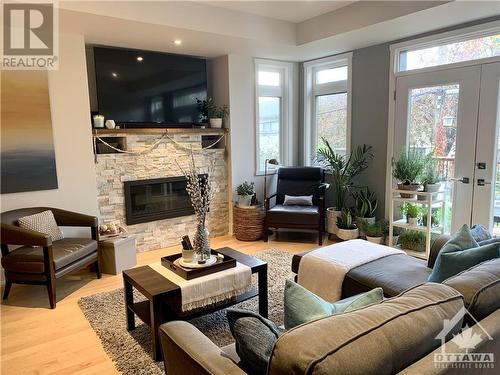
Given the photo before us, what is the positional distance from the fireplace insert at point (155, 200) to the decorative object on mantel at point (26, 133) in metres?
0.96

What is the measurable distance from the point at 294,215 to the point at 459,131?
209 cm

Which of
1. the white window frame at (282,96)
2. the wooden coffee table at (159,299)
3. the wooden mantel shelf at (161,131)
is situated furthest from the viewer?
the white window frame at (282,96)

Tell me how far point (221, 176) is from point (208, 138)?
22.6 inches

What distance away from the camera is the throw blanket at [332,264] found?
2.63m

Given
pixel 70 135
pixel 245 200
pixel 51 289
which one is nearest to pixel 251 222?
pixel 245 200

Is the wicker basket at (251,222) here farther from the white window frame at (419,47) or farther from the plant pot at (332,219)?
the white window frame at (419,47)

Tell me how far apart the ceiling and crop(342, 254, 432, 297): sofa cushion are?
2795mm

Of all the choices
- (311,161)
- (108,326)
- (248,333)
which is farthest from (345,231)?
(248,333)

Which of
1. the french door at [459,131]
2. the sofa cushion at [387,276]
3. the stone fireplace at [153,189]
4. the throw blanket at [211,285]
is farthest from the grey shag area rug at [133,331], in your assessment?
the french door at [459,131]

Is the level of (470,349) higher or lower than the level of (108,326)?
higher

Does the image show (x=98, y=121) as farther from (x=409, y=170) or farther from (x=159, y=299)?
(x=409, y=170)

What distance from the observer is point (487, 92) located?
3564 mm

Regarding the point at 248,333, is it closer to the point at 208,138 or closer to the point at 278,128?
the point at 208,138

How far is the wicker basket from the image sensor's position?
494 cm
